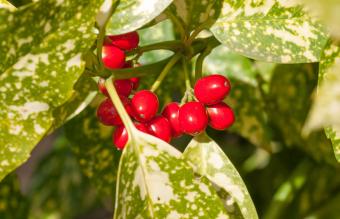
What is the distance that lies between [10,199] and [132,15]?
597 mm

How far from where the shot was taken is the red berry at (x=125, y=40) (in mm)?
777

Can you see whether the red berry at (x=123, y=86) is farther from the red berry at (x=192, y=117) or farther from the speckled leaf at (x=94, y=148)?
the speckled leaf at (x=94, y=148)

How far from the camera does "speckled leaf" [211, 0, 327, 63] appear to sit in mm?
748

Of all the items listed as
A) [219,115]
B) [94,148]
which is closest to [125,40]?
[219,115]

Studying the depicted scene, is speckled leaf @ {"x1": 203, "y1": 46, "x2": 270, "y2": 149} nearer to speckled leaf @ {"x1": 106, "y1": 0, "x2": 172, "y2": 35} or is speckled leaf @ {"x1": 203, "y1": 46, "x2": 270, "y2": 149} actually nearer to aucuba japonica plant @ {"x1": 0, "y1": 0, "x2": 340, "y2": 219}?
aucuba japonica plant @ {"x1": 0, "y1": 0, "x2": 340, "y2": 219}

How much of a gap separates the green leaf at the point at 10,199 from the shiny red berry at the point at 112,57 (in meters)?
0.49

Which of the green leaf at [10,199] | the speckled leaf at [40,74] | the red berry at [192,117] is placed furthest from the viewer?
the green leaf at [10,199]

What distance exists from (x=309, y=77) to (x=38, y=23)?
82cm

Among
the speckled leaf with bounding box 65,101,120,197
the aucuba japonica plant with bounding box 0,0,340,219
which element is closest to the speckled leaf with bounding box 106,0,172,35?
the aucuba japonica plant with bounding box 0,0,340,219

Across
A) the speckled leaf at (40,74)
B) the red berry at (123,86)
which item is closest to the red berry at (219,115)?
the red berry at (123,86)

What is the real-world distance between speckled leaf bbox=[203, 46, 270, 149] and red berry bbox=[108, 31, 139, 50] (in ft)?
1.63

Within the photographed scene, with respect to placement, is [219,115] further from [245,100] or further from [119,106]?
[245,100]

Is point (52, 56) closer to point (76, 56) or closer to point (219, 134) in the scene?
point (76, 56)

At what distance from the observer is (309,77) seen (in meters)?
1.33
